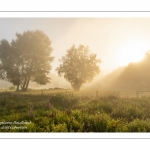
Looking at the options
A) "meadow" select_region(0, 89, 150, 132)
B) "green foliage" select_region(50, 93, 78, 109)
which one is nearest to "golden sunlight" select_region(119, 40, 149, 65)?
"meadow" select_region(0, 89, 150, 132)

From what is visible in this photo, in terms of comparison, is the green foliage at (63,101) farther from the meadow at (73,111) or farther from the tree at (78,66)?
the tree at (78,66)

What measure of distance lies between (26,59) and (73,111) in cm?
501

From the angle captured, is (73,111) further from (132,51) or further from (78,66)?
(132,51)

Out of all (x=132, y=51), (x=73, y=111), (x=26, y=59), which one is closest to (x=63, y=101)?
(x=73, y=111)

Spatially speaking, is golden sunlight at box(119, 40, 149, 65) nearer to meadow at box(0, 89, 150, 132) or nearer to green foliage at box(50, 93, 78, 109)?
meadow at box(0, 89, 150, 132)

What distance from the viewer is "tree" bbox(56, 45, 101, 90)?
12219 mm

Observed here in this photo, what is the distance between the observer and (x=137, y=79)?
12391 millimetres

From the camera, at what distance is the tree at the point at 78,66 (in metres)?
12.2

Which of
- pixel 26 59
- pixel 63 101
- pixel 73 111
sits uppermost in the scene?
pixel 26 59

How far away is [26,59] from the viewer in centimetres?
1298

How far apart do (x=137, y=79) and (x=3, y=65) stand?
28.9ft

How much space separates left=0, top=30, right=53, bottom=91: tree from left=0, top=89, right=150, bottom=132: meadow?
3.29ft
